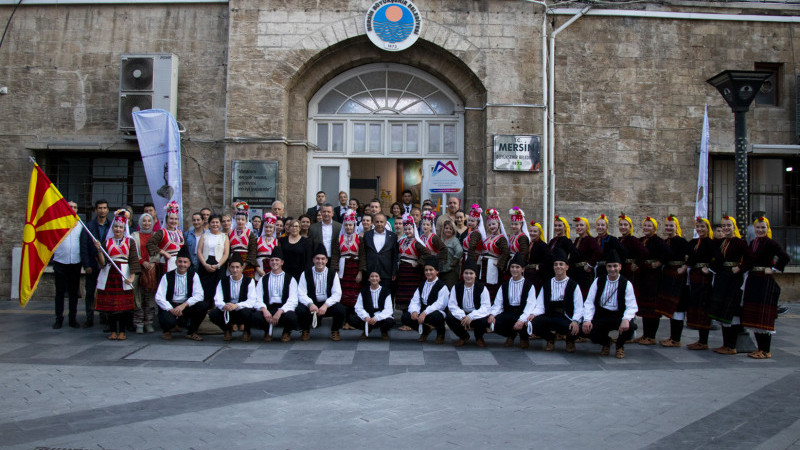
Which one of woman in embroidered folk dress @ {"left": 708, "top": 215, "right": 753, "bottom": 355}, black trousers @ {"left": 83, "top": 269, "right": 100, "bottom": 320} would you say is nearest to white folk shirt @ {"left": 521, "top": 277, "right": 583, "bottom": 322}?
woman in embroidered folk dress @ {"left": 708, "top": 215, "right": 753, "bottom": 355}

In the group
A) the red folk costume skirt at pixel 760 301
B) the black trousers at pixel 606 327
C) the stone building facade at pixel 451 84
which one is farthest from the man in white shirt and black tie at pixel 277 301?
the red folk costume skirt at pixel 760 301

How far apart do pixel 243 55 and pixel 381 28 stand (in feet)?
8.96

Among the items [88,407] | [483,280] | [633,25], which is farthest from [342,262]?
[633,25]

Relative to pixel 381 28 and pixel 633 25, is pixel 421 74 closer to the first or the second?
pixel 381 28

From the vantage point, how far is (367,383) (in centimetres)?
674

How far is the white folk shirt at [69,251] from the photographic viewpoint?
10.0 metres

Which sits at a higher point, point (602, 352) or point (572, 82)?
point (572, 82)

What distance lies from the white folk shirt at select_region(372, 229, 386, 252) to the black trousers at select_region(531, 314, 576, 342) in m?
2.53

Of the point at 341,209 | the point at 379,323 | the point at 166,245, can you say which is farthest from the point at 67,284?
the point at 379,323

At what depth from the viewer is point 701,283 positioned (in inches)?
350

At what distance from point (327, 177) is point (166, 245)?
15.6 ft

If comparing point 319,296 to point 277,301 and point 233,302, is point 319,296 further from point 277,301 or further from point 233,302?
point 233,302

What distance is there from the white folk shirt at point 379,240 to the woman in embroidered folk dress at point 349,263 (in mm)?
245

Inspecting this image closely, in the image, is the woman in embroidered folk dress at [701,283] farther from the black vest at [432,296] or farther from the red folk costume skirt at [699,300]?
the black vest at [432,296]
